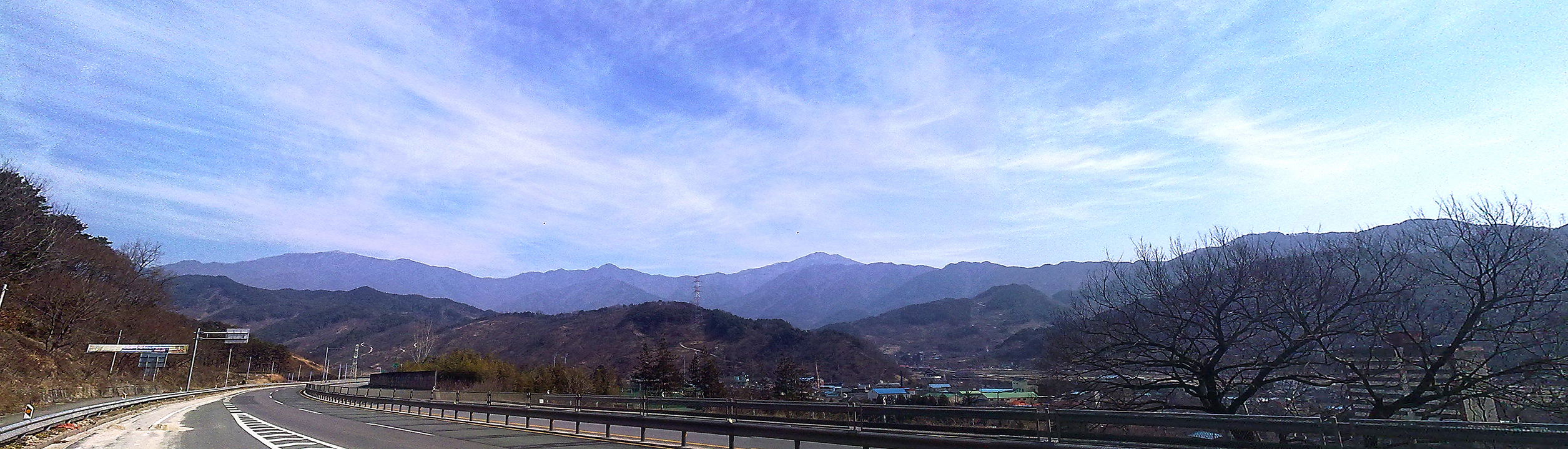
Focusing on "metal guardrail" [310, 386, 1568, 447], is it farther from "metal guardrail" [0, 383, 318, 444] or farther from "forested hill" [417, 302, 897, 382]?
"forested hill" [417, 302, 897, 382]

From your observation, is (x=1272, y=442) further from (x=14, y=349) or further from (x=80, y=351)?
(x=80, y=351)

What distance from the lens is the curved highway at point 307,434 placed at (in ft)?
55.2

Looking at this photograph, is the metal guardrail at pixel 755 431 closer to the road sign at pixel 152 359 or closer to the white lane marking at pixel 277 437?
the white lane marking at pixel 277 437

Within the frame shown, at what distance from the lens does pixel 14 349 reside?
4156 cm

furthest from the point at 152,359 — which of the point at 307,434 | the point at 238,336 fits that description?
the point at 307,434

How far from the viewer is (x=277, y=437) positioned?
19.4 meters

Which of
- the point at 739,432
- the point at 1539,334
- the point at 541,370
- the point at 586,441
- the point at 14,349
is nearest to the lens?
the point at 739,432

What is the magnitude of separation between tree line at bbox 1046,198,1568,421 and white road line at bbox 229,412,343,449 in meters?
21.0

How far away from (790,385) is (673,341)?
95254 mm

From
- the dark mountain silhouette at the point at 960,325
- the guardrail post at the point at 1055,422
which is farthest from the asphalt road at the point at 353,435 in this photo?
the dark mountain silhouette at the point at 960,325

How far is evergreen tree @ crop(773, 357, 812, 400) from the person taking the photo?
179 feet

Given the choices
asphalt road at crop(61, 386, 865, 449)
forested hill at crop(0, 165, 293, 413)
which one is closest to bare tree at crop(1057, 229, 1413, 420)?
asphalt road at crop(61, 386, 865, 449)

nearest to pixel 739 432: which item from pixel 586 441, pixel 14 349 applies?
pixel 586 441

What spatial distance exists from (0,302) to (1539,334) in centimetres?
5833
